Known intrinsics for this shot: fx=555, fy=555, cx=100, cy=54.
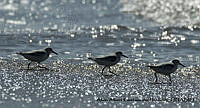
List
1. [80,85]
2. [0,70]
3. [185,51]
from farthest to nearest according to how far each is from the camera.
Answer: [185,51], [0,70], [80,85]

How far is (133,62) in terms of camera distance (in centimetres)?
1492

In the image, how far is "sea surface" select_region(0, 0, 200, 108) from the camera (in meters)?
10.5

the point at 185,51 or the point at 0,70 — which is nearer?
the point at 0,70

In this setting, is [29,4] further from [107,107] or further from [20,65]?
[107,107]

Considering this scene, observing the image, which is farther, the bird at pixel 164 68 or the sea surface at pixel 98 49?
the bird at pixel 164 68

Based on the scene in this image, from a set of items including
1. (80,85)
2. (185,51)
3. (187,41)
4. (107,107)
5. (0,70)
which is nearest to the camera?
(107,107)

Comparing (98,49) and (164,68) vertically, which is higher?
(164,68)

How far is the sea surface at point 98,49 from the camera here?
10.5 m

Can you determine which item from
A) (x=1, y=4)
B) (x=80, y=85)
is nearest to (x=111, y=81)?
(x=80, y=85)

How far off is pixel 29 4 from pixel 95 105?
866 inches

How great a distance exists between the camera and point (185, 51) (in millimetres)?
16938

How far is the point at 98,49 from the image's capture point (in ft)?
56.1

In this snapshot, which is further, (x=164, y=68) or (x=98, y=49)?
(x=98, y=49)

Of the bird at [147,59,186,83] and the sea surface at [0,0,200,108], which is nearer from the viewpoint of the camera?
the sea surface at [0,0,200,108]
